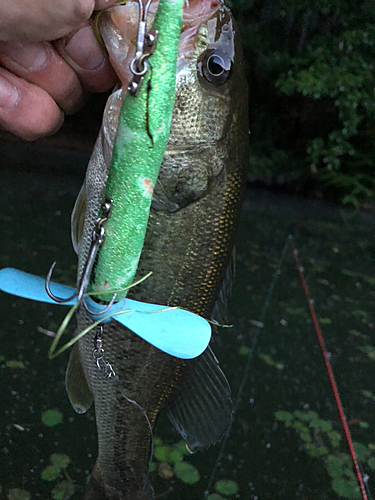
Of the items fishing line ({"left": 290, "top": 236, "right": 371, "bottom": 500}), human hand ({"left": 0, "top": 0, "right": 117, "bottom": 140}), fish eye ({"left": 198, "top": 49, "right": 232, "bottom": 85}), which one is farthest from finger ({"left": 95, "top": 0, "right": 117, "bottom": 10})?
fishing line ({"left": 290, "top": 236, "right": 371, "bottom": 500})

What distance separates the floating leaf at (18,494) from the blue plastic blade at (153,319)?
1.62 meters

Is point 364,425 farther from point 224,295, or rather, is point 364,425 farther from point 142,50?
point 142,50

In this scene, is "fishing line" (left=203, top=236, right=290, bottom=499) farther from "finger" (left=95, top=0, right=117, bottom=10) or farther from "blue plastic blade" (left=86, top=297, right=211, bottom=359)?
"finger" (left=95, top=0, right=117, bottom=10)

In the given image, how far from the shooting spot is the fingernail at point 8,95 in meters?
1.10

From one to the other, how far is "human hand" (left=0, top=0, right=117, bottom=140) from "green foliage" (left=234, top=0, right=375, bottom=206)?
234 inches

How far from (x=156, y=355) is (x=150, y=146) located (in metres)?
0.78

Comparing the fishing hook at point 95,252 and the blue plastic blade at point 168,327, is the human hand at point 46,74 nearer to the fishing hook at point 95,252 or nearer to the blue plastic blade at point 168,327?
the fishing hook at point 95,252

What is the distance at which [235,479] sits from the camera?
7.58 ft

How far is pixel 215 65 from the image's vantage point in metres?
1.06

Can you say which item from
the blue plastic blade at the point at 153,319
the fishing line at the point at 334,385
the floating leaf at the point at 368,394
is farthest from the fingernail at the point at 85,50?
the floating leaf at the point at 368,394

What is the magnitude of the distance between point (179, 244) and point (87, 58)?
504mm

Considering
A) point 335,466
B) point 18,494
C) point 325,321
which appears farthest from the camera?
point 325,321

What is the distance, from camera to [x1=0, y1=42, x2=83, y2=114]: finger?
1.06m

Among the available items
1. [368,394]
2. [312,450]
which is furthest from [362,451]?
[368,394]
